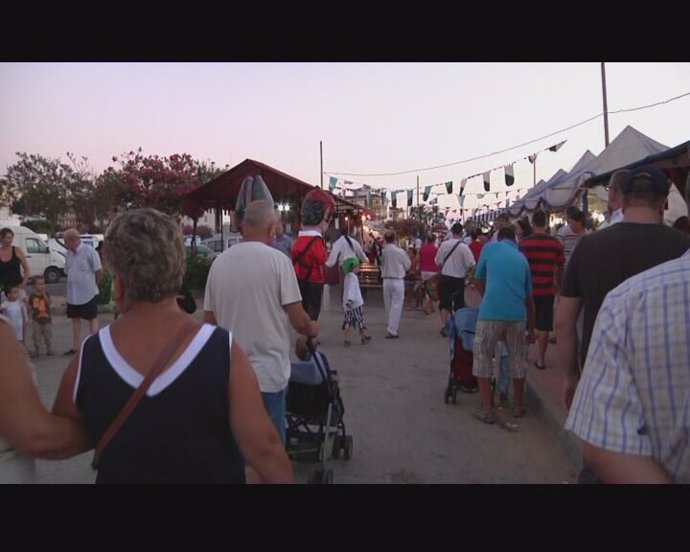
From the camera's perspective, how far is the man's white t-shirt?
3100 mm

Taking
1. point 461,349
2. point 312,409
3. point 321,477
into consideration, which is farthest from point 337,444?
point 461,349

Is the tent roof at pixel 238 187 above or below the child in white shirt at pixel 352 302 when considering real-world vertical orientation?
above

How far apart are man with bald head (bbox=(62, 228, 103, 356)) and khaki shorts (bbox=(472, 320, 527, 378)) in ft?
18.9

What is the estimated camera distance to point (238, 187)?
13.3 metres

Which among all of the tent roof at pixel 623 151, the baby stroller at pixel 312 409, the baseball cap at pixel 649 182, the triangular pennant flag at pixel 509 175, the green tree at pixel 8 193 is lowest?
the baby stroller at pixel 312 409

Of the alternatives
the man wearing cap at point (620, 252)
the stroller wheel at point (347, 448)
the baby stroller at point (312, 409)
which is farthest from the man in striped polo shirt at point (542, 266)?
the man wearing cap at point (620, 252)

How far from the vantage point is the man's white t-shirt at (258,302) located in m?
3.10

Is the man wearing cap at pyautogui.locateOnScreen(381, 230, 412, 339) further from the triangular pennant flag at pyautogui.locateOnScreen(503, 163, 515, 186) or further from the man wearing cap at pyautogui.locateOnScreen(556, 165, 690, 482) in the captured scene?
the triangular pennant flag at pyautogui.locateOnScreen(503, 163, 515, 186)

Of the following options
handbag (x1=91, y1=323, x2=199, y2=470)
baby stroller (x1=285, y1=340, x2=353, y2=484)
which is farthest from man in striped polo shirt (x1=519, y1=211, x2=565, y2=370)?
handbag (x1=91, y1=323, x2=199, y2=470)

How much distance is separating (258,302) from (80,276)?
622 cm

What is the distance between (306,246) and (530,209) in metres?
13.4

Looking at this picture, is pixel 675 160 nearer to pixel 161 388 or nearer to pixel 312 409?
pixel 312 409

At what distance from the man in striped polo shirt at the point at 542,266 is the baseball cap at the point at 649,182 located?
4.20 meters

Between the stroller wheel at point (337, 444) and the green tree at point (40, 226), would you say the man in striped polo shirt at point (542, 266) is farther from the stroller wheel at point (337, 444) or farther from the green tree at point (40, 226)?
the green tree at point (40, 226)
